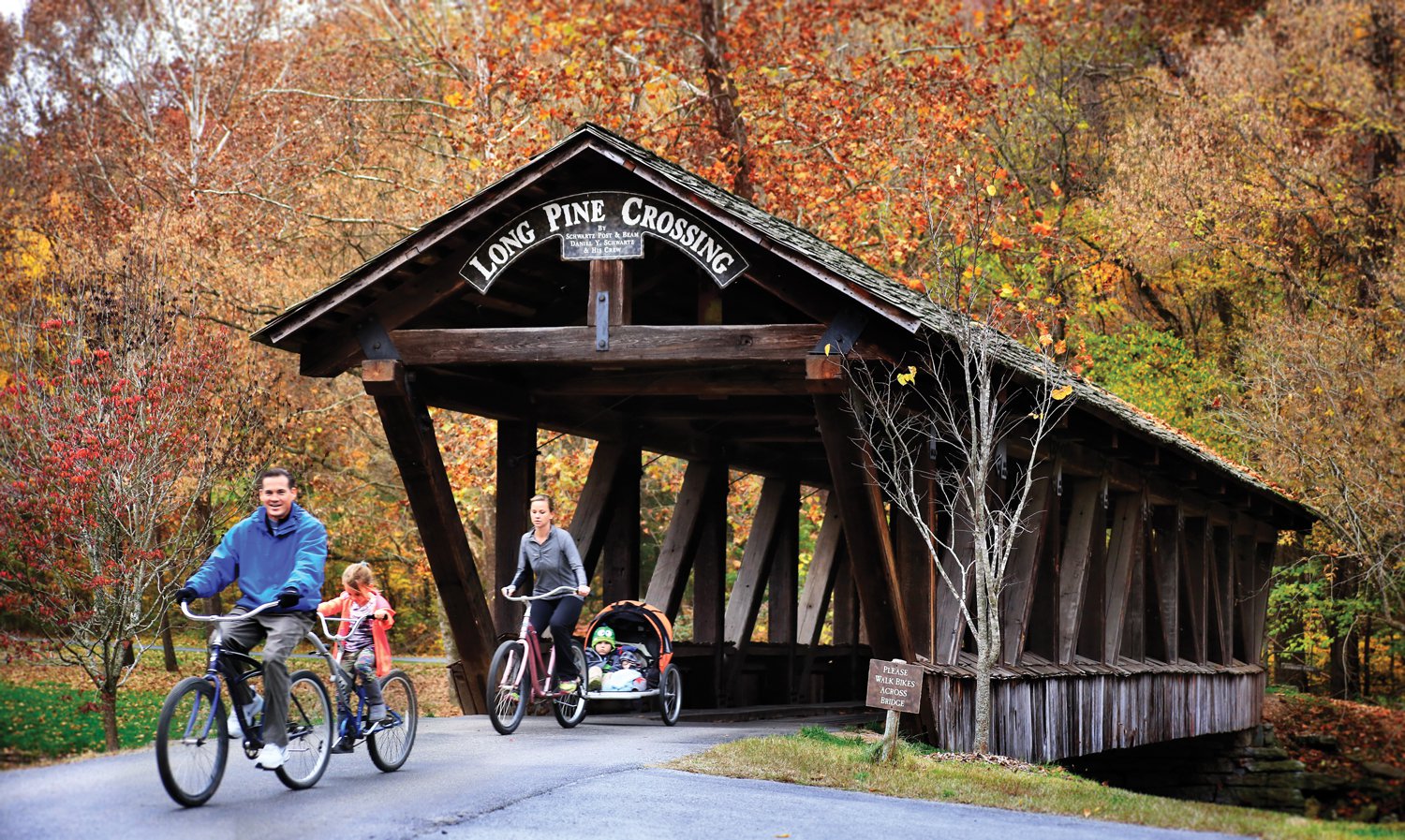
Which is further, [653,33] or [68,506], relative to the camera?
[653,33]

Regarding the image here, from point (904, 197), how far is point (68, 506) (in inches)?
515


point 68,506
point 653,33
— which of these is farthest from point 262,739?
point 653,33

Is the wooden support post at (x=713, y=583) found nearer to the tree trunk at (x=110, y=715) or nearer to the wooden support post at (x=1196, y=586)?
the tree trunk at (x=110, y=715)

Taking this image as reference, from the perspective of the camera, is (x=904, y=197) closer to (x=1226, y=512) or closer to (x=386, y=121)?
(x=1226, y=512)

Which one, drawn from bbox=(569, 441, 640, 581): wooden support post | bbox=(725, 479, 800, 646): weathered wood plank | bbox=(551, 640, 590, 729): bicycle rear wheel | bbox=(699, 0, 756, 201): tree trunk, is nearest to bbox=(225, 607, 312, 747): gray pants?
bbox=(551, 640, 590, 729): bicycle rear wheel

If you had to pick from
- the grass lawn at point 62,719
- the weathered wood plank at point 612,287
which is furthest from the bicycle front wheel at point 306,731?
the grass lawn at point 62,719

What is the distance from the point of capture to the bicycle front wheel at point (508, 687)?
10305 millimetres

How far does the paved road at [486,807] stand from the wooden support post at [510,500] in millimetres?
3539

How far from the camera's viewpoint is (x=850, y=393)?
35.7 ft

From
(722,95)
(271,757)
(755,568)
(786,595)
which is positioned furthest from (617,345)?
(722,95)

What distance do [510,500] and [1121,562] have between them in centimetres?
682

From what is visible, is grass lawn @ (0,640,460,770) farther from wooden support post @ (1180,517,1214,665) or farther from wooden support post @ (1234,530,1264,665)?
→ wooden support post @ (1234,530,1264,665)

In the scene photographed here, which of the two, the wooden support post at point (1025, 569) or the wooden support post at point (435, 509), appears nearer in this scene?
the wooden support post at point (435, 509)

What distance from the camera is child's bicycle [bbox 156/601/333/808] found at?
6633 millimetres
